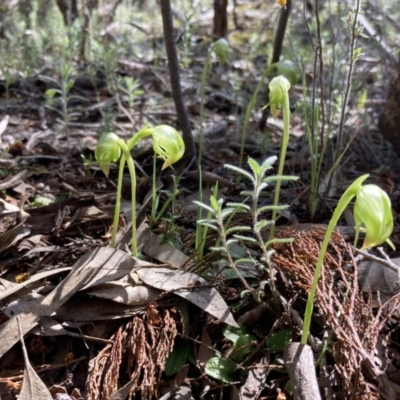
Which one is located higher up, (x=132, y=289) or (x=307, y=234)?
(x=307, y=234)

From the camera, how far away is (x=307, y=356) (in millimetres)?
1316

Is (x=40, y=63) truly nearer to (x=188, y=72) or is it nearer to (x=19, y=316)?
(x=188, y=72)

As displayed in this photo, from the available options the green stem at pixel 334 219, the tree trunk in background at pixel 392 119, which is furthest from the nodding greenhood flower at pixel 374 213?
the tree trunk in background at pixel 392 119

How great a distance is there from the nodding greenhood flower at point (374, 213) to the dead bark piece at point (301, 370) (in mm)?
341

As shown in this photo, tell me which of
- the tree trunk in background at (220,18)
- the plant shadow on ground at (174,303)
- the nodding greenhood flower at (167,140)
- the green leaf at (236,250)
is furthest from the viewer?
the tree trunk in background at (220,18)

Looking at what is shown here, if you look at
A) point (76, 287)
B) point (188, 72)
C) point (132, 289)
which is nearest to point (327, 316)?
point (132, 289)

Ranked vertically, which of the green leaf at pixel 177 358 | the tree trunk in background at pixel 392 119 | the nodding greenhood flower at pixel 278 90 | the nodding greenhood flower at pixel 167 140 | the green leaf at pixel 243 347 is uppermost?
the nodding greenhood flower at pixel 278 90

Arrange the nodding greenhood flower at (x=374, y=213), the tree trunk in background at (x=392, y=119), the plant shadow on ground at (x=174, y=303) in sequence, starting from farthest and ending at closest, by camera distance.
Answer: the tree trunk in background at (x=392, y=119) < the plant shadow on ground at (x=174, y=303) < the nodding greenhood flower at (x=374, y=213)

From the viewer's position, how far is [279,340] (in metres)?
1.45

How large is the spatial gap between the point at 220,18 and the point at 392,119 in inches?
83.8

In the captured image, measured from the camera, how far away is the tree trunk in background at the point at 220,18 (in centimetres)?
421

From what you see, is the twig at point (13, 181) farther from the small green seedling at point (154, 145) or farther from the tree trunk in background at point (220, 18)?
the tree trunk in background at point (220, 18)

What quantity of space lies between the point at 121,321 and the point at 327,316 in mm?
585

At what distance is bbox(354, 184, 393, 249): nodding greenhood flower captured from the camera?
113 centimetres
